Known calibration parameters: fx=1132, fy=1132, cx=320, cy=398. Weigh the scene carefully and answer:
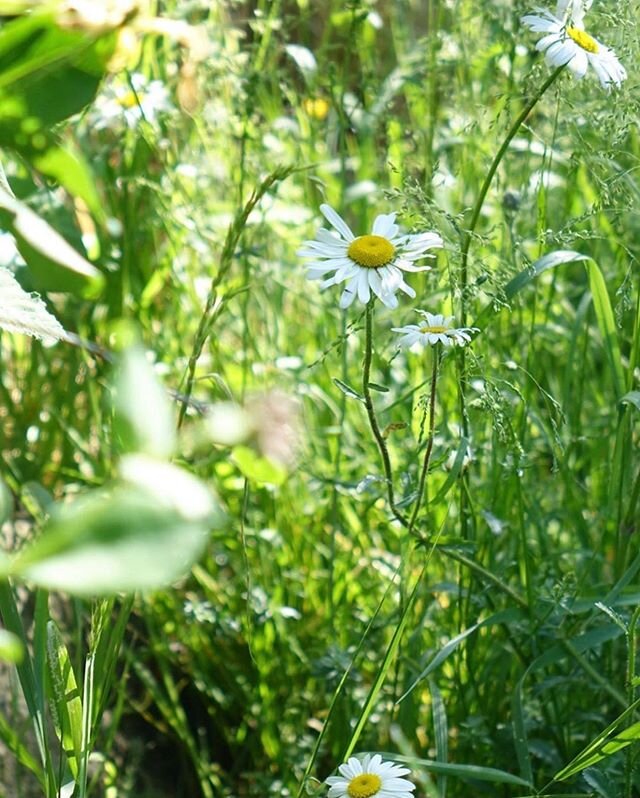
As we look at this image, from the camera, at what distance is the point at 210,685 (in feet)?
5.28

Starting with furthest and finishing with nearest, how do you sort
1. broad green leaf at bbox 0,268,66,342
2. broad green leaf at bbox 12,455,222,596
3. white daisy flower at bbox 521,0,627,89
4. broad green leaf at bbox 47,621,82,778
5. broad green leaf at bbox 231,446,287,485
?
white daisy flower at bbox 521,0,627,89 → broad green leaf at bbox 47,621,82,778 → broad green leaf at bbox 0,268,66,342 → broad green leaf at bbox 231,446,287,485 → broad green leaf at bbox 12,455,222,596

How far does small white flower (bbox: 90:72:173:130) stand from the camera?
5.29 feet

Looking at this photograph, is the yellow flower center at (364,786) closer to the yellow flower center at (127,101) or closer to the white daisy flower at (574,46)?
the white daisy flower at (574,46)

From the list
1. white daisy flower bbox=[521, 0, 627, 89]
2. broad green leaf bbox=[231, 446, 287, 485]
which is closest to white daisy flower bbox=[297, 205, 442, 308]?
white daisy flower bbox=[521, 0, 627, 89]

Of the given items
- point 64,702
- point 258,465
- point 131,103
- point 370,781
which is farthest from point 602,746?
point 131,103

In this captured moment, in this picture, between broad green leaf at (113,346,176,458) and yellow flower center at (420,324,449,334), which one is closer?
broad green leaf at (113,346,176,458)

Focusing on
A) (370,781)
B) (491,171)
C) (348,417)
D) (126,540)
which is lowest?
(126,540)

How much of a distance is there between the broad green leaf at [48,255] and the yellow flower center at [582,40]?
65 cm

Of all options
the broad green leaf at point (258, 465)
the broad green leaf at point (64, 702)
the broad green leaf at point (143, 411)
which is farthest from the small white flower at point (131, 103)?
the broad green leaf at point (143, 411)

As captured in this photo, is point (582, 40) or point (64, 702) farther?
point (582, 40)

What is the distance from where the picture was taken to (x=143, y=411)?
1.00ft

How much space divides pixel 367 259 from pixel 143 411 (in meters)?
0.75

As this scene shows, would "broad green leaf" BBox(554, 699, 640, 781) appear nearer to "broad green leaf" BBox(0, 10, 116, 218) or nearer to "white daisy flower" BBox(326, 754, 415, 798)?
"white daisy flower" BBox(326, 754, 415, 798)

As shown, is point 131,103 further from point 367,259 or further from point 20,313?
point 20,313
